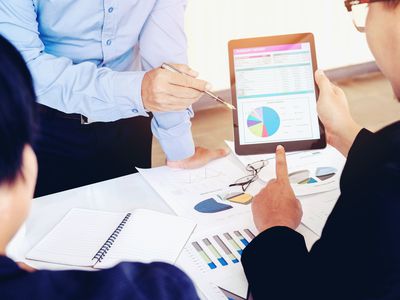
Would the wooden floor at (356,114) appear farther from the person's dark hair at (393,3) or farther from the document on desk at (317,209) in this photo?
the person's dark hair at (393,3)

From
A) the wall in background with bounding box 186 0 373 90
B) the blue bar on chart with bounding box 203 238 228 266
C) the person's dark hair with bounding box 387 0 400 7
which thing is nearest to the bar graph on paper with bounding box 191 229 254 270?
the blue bar on chart with bounding box 203 238 228 266

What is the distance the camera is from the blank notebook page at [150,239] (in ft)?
3.55

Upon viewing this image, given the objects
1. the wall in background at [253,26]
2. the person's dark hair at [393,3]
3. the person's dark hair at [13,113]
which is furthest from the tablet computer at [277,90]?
the wall in background at [253,26]

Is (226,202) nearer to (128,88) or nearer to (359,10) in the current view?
(128,88)

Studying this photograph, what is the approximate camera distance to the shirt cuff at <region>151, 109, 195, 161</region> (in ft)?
4.98

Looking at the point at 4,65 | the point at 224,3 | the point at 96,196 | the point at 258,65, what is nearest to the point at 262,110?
the point at 258,65

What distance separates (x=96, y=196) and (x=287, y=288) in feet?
2.06

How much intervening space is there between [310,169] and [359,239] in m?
0.66

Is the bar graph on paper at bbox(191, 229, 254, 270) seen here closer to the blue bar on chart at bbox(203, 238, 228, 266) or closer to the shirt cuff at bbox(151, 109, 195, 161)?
the blue bar on chart at bbox(203, 238, 228, 266)

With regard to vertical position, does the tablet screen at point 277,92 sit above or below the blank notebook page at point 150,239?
above

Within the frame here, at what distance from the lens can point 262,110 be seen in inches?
53.4

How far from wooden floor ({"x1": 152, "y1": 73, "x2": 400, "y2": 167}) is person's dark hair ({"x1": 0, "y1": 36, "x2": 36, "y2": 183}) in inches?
97.3

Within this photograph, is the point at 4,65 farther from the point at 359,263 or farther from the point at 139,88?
the point at 139,88

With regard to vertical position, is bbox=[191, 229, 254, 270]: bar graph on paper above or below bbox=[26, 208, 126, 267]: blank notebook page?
above
